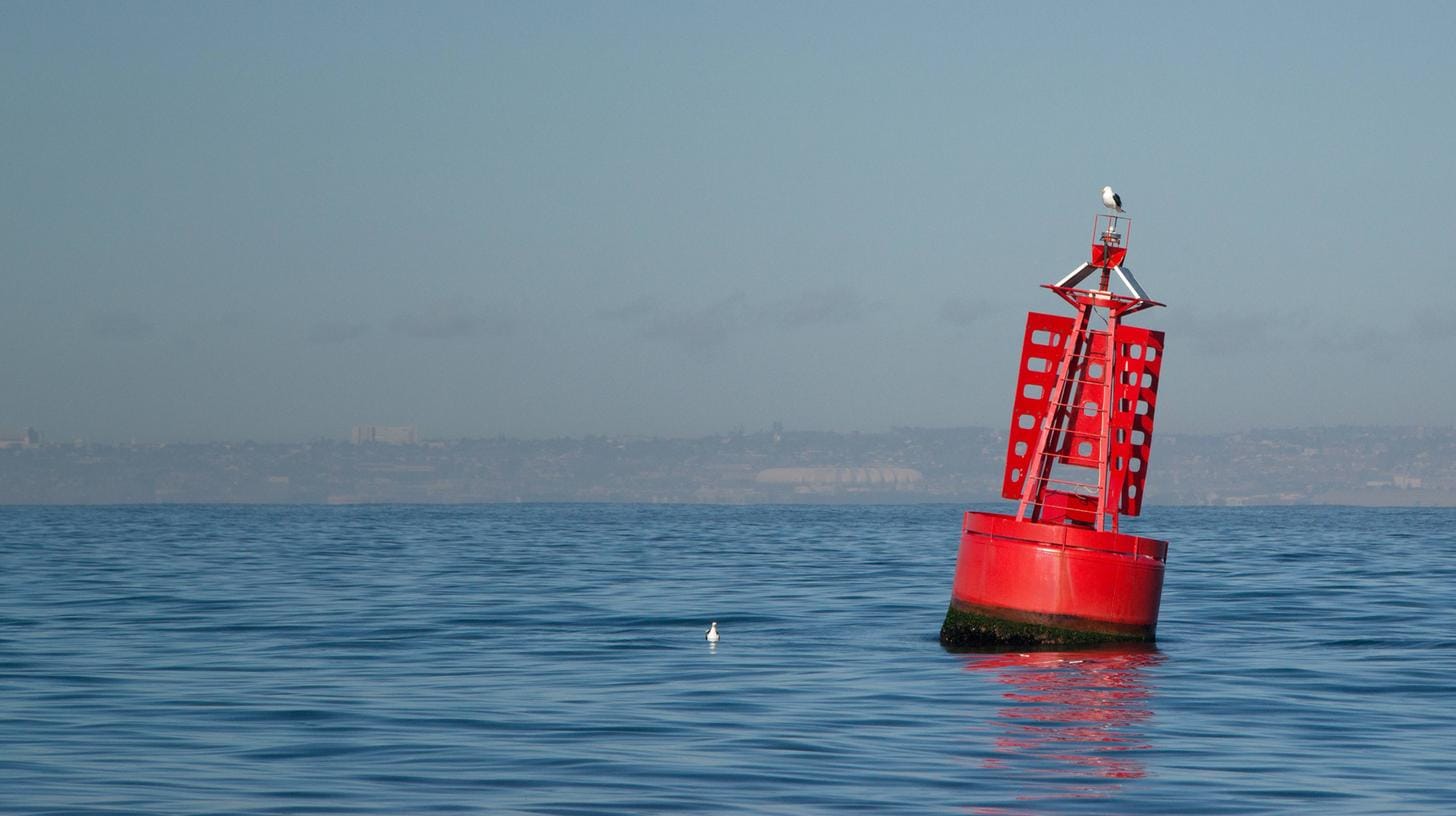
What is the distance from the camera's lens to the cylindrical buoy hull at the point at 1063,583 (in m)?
23.6

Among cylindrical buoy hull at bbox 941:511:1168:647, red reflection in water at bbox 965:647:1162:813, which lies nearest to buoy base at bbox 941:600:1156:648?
cylindrical buoy hull at bbox 941:511:1168:647

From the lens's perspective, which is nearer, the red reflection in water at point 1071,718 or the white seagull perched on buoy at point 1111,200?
the red reflection in water at point 1071,718

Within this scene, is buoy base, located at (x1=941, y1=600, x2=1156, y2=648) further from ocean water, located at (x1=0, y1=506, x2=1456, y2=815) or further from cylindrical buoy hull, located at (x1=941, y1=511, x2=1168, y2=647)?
ocean water, located at (x1=0, y1=506, x2=1456, y2=815)

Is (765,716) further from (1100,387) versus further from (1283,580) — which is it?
(1283,580)

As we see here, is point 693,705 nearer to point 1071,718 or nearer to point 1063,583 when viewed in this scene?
point 1071,718

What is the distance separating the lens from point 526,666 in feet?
79.6

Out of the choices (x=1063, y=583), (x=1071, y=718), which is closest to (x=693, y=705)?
(x=1071, y=718)

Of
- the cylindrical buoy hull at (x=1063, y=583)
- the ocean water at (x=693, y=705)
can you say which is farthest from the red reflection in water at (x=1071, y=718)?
the cylindrical buoy hull at (x=1063, y=583)

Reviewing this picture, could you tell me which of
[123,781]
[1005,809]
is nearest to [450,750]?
[123,781]

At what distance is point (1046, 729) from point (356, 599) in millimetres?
22734

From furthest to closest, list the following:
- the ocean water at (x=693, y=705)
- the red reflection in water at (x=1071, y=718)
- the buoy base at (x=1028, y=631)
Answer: the buoy base at (x=1028, y=631) < the red reflection in water at (x=1071, y=718) < the ocean water at (x=693, y=705)

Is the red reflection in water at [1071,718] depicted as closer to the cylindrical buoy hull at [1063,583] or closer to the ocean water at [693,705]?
the ocean water at [693,705]

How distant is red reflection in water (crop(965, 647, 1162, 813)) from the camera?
15430mm

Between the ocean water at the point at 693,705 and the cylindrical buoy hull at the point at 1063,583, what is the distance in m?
0.37
